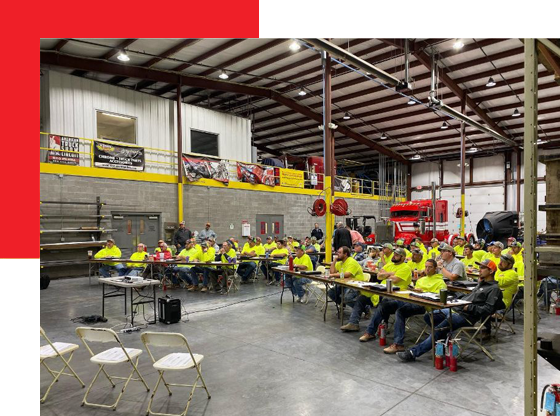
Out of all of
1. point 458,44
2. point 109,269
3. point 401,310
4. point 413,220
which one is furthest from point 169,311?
point 413,220

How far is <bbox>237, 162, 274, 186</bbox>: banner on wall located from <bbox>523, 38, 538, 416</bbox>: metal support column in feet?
53.3

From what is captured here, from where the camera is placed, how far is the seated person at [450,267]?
7.18 metres

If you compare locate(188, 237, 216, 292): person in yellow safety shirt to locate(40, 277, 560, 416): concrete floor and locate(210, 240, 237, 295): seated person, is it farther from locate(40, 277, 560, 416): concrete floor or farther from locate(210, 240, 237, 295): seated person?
locate(40, 277, 560, 416): concrete floor

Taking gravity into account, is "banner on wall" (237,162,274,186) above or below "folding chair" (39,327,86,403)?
above

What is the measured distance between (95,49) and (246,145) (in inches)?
334

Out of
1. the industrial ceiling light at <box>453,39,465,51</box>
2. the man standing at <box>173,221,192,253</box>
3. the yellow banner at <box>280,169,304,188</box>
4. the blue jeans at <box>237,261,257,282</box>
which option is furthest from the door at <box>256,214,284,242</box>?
the industrial ceiling light at <box>453,39,465,51</box>

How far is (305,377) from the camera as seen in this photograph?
4820 millimetres

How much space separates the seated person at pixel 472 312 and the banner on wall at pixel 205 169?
12546mm

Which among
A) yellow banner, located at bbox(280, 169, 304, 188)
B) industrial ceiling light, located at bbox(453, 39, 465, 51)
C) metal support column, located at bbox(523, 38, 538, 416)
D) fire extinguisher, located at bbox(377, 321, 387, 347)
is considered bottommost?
fire extinguisher, located at bbox(377, 321, 387, 347)

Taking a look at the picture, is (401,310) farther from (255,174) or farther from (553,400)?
(255,174)

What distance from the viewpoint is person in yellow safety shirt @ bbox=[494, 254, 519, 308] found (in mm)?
6176

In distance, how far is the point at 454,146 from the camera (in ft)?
85.4

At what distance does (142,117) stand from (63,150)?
3992mm

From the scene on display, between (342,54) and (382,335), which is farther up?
(342,54)
